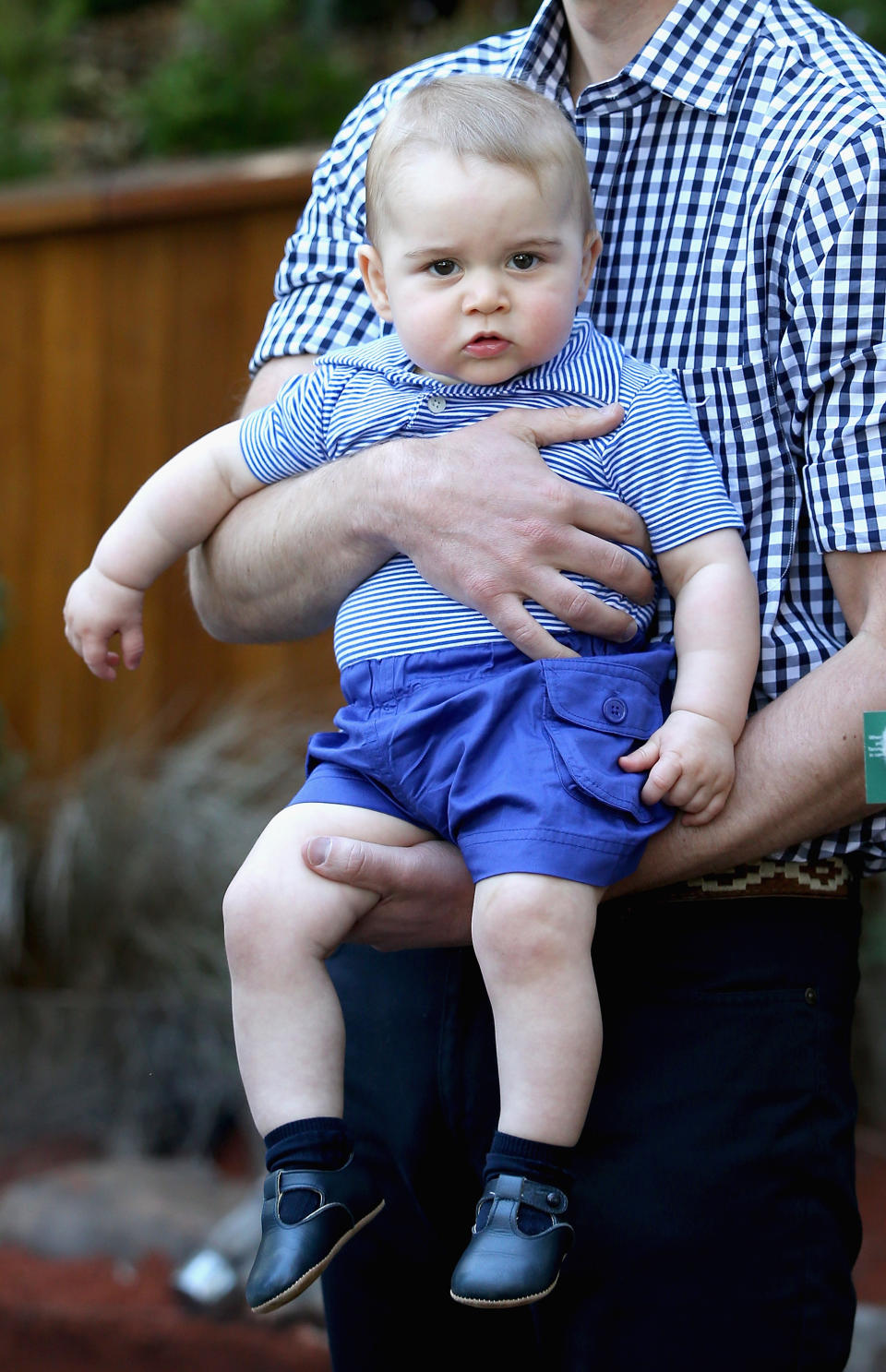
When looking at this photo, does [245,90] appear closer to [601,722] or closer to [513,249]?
[513,249]

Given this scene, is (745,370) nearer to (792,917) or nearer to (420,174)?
(420,174)

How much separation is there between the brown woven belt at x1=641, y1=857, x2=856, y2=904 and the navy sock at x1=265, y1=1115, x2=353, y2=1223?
39cm

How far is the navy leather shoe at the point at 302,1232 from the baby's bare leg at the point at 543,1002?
180 millimetres

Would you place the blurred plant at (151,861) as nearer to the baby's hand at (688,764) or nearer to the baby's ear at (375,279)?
the baby's ear at (375,279)

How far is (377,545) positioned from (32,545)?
393 cm

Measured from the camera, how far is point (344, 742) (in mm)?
1658

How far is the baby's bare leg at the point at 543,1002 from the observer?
1445mm

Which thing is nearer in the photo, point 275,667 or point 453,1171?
point 453,1171

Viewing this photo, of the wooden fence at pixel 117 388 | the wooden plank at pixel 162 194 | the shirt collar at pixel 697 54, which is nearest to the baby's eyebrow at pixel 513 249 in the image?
the shirt collar at pixel 697 54

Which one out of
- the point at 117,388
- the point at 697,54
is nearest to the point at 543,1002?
the point at 697,54

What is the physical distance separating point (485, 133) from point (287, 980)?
0.89 m

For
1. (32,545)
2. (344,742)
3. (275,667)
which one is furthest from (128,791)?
(344,742)

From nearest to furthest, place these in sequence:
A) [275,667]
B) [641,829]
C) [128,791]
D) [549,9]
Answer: [641,829], [549,9], [128,791], [275,667]

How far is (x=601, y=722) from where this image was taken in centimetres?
153
